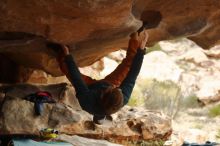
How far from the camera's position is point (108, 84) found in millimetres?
4863

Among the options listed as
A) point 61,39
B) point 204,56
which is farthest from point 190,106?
point 61,39

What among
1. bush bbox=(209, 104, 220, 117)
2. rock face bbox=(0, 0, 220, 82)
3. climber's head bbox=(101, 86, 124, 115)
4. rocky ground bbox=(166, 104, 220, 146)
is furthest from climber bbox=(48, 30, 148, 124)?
bush bbox=(209, 104, 220, 117)

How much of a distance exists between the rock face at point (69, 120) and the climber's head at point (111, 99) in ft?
9.50

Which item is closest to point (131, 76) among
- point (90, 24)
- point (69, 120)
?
point (90, 24)

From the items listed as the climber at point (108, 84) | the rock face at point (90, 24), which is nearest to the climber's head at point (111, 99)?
the climber at point (108, 84)

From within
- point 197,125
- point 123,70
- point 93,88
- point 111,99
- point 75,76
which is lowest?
point 111,99

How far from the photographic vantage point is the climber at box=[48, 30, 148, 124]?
15.1ft

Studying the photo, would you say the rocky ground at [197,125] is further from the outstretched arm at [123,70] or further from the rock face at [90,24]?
the outstretched arm at [123,70]

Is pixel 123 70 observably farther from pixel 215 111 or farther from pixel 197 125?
pixel 215 111

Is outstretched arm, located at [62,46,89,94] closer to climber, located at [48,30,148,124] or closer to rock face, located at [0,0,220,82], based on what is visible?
climber, located at [48,30,148,124]

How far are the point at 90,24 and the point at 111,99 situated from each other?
1.12 m

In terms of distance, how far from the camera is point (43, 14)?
4.72m

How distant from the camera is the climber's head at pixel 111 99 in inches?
177

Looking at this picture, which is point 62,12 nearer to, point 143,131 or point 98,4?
point 98,4
